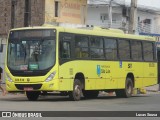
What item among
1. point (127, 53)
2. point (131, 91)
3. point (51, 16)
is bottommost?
point (131, 91)

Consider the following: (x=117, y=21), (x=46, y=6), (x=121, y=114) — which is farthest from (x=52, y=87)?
(x=117, y=21)

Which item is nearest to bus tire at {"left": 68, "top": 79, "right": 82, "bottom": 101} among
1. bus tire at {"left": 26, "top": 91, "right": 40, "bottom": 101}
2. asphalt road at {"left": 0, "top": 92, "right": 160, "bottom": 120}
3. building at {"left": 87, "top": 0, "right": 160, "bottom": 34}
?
asphalt road at {"left": 0, "top": 92, "right": 160, "bottom": 120}

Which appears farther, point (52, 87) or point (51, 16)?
point (51, 16)

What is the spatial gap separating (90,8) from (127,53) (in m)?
26.1

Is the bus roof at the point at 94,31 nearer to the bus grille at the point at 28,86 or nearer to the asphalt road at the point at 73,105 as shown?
the bus grille at the point at 28,86

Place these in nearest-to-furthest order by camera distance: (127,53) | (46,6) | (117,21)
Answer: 1. (127,53)
2. (46,6)
3. (117,21)

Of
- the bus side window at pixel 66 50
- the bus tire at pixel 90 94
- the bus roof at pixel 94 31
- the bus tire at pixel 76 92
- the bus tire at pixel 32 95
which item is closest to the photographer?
the bus side window at pixel 66 50

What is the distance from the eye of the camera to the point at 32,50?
78.8 feet

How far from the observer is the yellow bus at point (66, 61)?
2377 centimetres

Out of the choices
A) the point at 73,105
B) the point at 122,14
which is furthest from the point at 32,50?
the point at 122,14

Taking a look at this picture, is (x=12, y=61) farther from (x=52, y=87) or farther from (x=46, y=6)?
(x=46, y=6)

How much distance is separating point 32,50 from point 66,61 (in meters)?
1.54

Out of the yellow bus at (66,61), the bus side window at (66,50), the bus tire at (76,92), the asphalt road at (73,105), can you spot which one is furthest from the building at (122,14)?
the bus side window at (66,50)

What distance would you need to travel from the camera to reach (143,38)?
30703 millimetres
